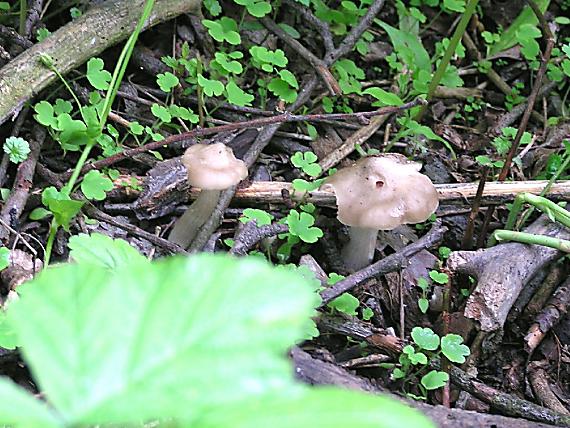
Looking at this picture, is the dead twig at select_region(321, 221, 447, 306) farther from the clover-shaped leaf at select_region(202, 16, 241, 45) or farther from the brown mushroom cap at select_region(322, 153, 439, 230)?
the clover-shaped leaf at select_region(202, 16, 241, 45)

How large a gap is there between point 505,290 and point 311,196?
0.88 meters

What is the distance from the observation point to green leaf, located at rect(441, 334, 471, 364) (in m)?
2.40

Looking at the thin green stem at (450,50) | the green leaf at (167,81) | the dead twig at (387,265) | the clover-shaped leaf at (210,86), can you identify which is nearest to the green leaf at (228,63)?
the clover-shaped leaf at (210,86)

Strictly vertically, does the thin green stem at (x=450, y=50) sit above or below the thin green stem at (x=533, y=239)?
above

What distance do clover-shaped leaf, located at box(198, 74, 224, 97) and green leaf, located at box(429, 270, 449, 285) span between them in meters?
1.25

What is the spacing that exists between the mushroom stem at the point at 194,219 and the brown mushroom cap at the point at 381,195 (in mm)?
489

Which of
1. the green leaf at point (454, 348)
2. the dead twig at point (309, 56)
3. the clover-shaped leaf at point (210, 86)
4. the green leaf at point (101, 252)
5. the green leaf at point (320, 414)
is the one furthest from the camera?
the dead twig at point (309, 56)

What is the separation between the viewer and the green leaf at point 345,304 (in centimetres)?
250

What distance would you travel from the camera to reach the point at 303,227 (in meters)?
Result: 2.74

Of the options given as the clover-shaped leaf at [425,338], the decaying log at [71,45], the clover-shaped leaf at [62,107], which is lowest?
the clover-shaped leaf at [425,338]

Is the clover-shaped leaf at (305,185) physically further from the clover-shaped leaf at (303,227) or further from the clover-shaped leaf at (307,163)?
the clover-shaped leaf at (303,227)

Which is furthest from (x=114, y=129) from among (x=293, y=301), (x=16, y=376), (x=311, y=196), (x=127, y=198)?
(x=293, y=301)

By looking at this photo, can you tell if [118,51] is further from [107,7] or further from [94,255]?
[94,255]

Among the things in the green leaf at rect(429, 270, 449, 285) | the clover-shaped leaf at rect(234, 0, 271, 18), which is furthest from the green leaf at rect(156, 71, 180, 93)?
the green leaf at rect(429, 270, 449, 285)
